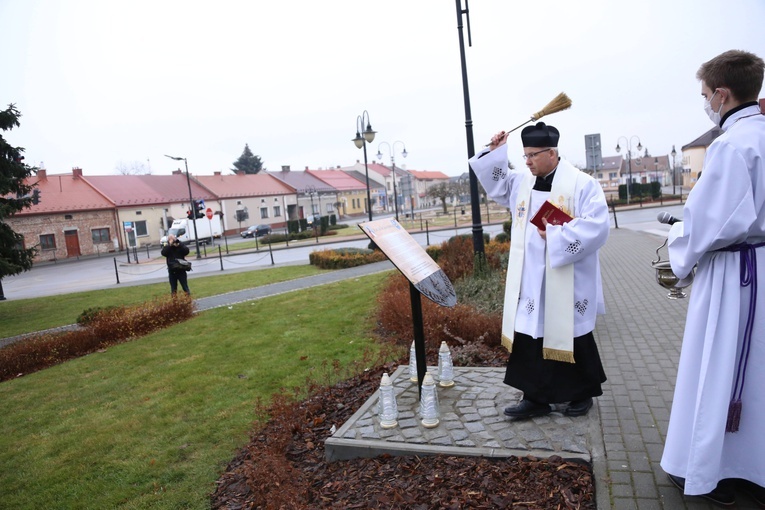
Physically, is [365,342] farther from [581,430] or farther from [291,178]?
[291,178]

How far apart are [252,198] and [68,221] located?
18972 mm

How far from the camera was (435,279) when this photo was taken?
432 centimetres

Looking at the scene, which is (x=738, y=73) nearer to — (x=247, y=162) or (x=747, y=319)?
(x=747, y=319)

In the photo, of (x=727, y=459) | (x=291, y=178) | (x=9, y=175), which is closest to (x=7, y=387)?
(x=727, y=459)

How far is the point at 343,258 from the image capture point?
66.9ft

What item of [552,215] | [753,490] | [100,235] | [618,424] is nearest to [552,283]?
[552,215]

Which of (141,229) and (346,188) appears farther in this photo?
(346,188)

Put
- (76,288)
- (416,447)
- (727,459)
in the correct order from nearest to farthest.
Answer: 1. (727,459)
2. (416,447)
3. (76,288)

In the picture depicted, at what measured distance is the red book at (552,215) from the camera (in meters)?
3.71

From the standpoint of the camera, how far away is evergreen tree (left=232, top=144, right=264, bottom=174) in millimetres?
83938

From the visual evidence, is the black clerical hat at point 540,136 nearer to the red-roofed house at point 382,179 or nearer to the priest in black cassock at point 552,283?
the priest in black cassock at point 552,283

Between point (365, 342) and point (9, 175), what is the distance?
13.3 meters

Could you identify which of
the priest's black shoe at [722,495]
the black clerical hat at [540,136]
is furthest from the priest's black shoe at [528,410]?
the black clerical hat at [540,136]

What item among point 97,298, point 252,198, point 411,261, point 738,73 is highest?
point 252,198
